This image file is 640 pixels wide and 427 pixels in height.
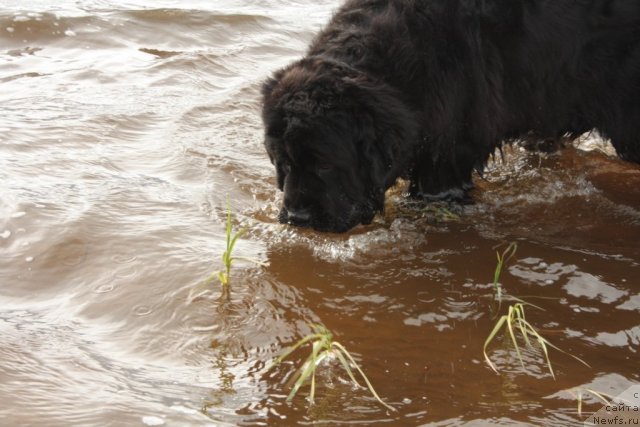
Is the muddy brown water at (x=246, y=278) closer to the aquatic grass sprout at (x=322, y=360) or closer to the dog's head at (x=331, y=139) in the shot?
the aquatic grass sprout at (x=322, y=360)

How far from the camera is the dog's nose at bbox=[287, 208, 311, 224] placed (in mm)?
3555

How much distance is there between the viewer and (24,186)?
400cm

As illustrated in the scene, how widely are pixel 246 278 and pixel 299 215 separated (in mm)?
417

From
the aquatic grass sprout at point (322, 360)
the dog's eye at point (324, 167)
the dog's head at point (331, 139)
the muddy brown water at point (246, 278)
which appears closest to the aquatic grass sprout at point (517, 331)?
the muddy brown water at point (246, 278)

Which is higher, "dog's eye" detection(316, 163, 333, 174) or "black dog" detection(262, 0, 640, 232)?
"black dog" detection(262, 0, 640, 232)

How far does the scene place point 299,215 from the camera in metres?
3.55

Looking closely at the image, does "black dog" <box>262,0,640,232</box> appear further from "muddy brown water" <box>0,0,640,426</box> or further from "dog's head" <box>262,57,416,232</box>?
"muddy brown water" <box>0,0,640,426</box>

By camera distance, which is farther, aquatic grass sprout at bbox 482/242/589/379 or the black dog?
the black dog

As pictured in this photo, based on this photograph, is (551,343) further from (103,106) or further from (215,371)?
(103,106)

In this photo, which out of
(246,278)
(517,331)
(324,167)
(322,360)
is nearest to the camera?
(322,360)

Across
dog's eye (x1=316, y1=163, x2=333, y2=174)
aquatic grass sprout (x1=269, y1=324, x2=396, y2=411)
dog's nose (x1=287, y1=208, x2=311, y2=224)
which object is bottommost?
aquatic grass sprout (x1=269, y1=324, x2=396, y2=411)

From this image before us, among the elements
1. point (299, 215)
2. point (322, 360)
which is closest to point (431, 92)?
point (299, 215)

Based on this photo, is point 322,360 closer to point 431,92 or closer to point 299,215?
point 299,215

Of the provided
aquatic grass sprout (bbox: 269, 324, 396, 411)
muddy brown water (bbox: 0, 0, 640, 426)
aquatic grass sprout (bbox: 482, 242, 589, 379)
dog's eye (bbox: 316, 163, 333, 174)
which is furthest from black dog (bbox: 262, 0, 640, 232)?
aquatic grass sprout (bbox: 269, 324, 396, 411)
